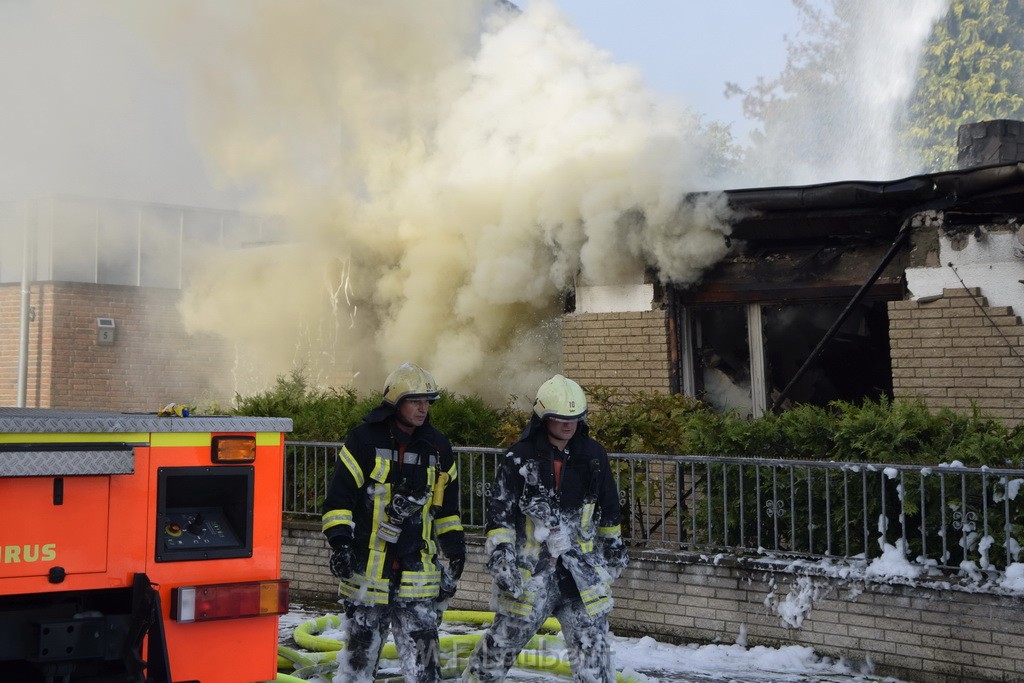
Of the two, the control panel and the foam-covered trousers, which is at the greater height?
the control panel

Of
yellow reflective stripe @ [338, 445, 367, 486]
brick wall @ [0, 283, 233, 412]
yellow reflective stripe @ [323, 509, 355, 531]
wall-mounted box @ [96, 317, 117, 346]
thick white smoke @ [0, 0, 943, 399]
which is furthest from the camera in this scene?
wall-mounted box @ [96, 317, 117, 346]

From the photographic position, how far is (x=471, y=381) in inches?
493

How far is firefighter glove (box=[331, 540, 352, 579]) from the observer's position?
5316 millimetres

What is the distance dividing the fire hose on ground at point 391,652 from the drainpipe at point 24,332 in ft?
52.2

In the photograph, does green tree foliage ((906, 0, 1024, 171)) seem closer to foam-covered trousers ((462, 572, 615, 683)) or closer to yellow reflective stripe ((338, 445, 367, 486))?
foam-covered trousers ((462, 572, 615, 683))

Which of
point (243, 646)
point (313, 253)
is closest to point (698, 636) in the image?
point (243, 646)

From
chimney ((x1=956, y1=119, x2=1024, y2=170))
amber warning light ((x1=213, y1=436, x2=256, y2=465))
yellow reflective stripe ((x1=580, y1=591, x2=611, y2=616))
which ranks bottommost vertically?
yellow reflective stripe ((x1=580, y1=591, x2=611, y2=616))

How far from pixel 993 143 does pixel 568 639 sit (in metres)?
8.07

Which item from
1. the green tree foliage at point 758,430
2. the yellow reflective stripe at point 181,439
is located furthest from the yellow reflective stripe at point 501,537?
the green tree foliage at point 758,430

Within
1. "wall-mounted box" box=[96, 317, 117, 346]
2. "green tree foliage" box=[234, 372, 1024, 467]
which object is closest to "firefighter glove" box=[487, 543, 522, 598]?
"green tree foliage" box=[234, 372, 1024, 467]

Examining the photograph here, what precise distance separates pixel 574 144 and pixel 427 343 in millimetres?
2904

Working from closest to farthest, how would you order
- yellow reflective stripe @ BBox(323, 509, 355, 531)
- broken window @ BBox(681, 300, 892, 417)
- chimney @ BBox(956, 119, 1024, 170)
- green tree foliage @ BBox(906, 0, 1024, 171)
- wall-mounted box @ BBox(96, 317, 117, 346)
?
yellow reflective stripe @ BBox(323, 509, 355, 531) < broken window @ BBox(681, 300, 892, 417) < chimney @ BBox(956, 119, 1024, 170) < wall-mounted box @ BBox(96, 317, 117, 346) < green tree foliage @ BBox(906, 0, 1024, 171)

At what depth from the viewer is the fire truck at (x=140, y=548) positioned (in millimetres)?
3984

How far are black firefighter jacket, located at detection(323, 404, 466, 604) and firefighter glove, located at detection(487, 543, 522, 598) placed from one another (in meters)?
0.31
